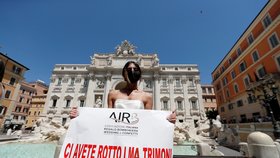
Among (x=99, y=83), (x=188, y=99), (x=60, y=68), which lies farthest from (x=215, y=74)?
(x=60, y=68)

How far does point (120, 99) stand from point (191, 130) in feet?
48.8

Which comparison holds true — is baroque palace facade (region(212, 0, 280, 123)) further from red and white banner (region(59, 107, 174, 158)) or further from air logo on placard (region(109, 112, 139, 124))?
air logo on placard (region(109, 112, 139, 124))

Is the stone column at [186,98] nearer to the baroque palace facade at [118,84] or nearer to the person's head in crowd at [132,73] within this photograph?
the baroque palace facade at [118,84]

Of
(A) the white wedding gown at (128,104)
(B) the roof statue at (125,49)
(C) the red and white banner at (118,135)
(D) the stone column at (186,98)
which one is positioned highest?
(B) the roof statue at (125,49)

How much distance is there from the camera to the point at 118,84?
28328mm

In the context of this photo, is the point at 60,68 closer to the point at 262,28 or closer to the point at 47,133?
the point at 47,133

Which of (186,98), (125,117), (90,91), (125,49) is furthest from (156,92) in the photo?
(125,117)

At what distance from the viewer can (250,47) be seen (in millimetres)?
19922

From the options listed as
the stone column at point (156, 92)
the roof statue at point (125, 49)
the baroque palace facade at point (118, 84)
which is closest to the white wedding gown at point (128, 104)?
the stone column at point (156, 92)

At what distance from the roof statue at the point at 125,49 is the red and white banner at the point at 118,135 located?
30.5 m

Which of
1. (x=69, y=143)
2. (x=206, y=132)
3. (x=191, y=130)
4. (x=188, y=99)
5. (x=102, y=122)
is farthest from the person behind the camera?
(x=188, y=99)

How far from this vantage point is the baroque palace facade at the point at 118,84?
27.3 metres

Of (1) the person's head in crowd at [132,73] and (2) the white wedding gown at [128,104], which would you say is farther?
(1) the person's head in crowd at [132,73]

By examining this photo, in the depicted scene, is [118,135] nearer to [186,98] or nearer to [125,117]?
[125,117]
